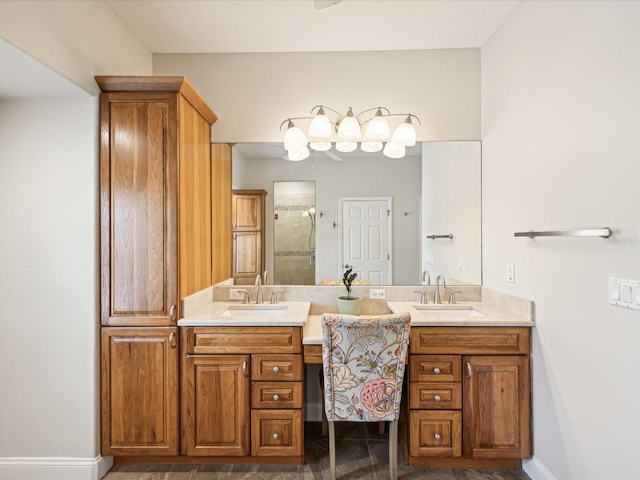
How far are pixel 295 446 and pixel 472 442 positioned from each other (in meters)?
0.99

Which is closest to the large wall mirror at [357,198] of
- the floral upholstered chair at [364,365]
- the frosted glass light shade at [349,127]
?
the frosted glass light shade at [349,127]

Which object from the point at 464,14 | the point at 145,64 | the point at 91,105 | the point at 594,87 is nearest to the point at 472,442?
the point at 594,87

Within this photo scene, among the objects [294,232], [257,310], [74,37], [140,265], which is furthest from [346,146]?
[74,37]

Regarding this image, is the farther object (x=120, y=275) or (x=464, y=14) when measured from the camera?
(x=464, y=14)

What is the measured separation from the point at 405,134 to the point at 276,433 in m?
2.01

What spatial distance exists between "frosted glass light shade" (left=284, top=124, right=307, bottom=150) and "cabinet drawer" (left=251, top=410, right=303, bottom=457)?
1.69 meters

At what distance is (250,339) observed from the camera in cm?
206

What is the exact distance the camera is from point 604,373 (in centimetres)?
150

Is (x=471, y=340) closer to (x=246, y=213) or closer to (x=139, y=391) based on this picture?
(x=246, y=213)

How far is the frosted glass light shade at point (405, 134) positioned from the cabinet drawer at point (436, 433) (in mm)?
1693

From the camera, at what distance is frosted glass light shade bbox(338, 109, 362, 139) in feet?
7.98

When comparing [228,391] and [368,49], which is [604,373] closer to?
[228,391]

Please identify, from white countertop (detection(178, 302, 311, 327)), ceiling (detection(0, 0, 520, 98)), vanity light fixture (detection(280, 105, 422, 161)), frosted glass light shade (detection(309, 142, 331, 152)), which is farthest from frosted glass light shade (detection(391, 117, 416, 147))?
white countertop (detection(178, 302, 311, 327))

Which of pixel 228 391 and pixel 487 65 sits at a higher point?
pixel 487 65
